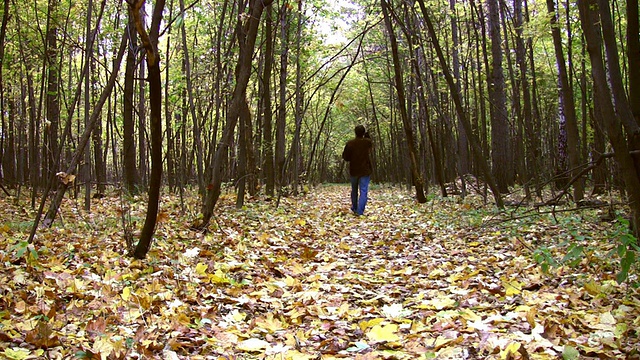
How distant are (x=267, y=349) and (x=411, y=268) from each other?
8.75ft

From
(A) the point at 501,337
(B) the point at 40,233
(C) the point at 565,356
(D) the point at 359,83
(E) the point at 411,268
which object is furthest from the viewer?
(D) the point at 359,83

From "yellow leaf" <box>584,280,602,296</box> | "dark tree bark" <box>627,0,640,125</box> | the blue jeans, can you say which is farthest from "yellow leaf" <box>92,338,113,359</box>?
the blue jeans

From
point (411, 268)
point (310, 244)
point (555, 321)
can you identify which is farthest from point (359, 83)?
point (555, 321)

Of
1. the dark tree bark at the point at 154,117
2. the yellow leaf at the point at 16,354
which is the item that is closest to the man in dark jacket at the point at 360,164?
the dark tree bark at the point at 154,117

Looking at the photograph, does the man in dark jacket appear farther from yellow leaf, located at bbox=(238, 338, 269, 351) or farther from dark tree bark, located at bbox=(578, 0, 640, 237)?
yellow leaf, located at bbox=(238, 338, 269, 351)

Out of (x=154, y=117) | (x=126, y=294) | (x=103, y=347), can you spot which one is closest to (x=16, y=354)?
(x=103, y=347)

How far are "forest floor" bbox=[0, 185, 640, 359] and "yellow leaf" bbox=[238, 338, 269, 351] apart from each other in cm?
2

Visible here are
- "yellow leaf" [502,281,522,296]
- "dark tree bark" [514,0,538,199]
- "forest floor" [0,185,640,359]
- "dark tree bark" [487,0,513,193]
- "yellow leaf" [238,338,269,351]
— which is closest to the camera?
"forest floor" [0,185,640,359]

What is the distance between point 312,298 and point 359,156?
6.66m

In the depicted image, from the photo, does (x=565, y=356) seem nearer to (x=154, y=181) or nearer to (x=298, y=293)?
(x=298, y=293)

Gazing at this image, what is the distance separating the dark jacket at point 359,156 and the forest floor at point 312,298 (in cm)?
362

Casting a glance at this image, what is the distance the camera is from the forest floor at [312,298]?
279cm

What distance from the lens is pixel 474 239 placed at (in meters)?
6.88

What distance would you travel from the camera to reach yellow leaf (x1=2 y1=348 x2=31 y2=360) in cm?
242
